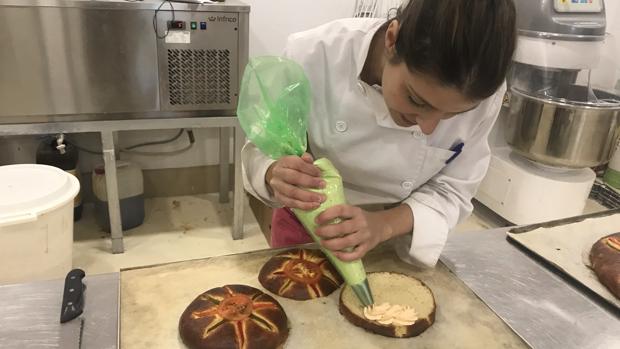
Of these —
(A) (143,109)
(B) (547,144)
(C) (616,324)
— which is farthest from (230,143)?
(C) (616,324)

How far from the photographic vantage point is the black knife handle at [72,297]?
29.1 inches

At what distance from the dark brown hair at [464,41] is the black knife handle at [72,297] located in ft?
2.03

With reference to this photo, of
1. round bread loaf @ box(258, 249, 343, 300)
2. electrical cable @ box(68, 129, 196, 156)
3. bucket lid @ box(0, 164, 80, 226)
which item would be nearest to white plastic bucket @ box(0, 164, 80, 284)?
bucket lid @ box(0, 164, 80, 226)

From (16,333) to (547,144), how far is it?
2.08 metres

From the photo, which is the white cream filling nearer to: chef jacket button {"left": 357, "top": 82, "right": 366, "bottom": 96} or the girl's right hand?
the girl's right hand

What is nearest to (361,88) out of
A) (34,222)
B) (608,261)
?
(608,261)

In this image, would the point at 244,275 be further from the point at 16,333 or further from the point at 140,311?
the point at 16,333

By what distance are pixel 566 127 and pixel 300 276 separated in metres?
1.67

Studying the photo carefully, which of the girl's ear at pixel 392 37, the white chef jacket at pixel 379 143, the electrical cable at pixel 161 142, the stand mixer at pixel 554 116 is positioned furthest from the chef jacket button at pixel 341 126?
the electrical cable at pixel 161 142

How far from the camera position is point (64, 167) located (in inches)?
83.0

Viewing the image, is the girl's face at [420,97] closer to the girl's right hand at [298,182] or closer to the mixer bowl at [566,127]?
the girl's right hand at [298,182]

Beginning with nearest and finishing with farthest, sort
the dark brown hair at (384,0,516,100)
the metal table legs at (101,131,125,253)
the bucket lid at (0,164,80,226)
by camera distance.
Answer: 1. the dark brown hair at (384,0,516,100)
2. the bucket lid at (0,164,80,226)
3. the metal table legs at (101,131,125,253)

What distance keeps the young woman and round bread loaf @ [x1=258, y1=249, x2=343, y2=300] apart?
8 centimetres

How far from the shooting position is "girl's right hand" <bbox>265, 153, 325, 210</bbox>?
79 centimetres
